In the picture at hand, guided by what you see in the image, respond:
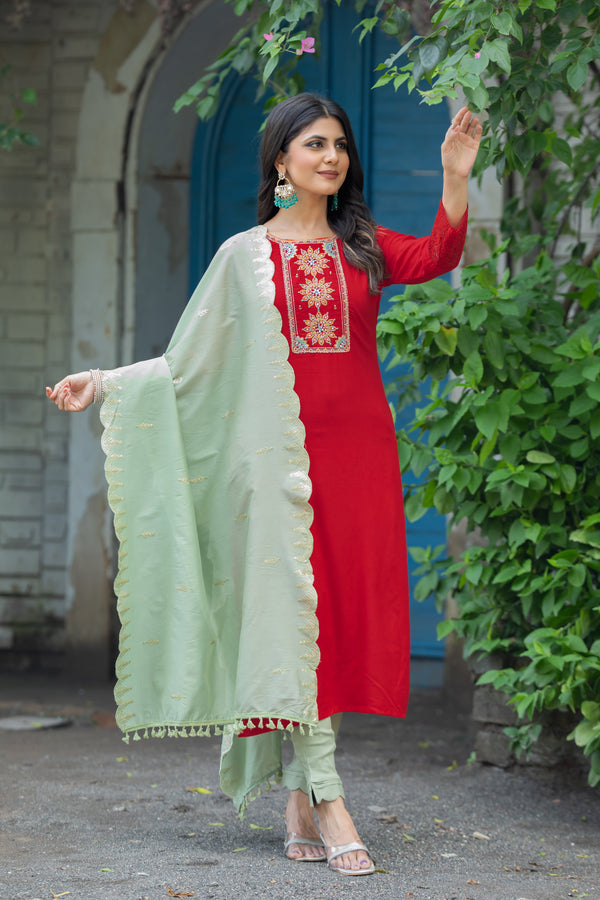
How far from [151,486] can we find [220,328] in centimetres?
42

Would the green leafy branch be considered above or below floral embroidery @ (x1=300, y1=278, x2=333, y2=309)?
above

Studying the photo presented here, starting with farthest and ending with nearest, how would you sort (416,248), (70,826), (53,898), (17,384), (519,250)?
(17,384), (519,250), (70,826), (416,248), (53,898)

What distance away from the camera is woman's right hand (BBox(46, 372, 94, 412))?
2.86 metres

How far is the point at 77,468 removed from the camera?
18.3 ft

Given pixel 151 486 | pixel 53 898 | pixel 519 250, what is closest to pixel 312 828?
pixel 53 898

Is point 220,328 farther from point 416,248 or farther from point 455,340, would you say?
point 455,340

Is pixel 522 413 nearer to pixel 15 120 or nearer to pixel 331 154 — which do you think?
pixel 331 154

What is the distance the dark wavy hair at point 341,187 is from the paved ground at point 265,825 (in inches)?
54.1

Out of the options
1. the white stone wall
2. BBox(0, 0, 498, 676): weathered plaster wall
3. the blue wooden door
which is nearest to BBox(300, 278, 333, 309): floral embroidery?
the blue wooden door

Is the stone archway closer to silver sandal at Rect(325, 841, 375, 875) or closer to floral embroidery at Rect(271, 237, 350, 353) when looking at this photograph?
floral embroidery at Rect(271, 237, 350, 353)

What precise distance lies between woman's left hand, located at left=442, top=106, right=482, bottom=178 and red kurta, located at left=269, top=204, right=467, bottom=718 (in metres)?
0.11

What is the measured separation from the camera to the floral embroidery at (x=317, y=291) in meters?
2.86

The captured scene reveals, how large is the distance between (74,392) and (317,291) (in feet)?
2.05

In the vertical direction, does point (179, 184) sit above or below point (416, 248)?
above
